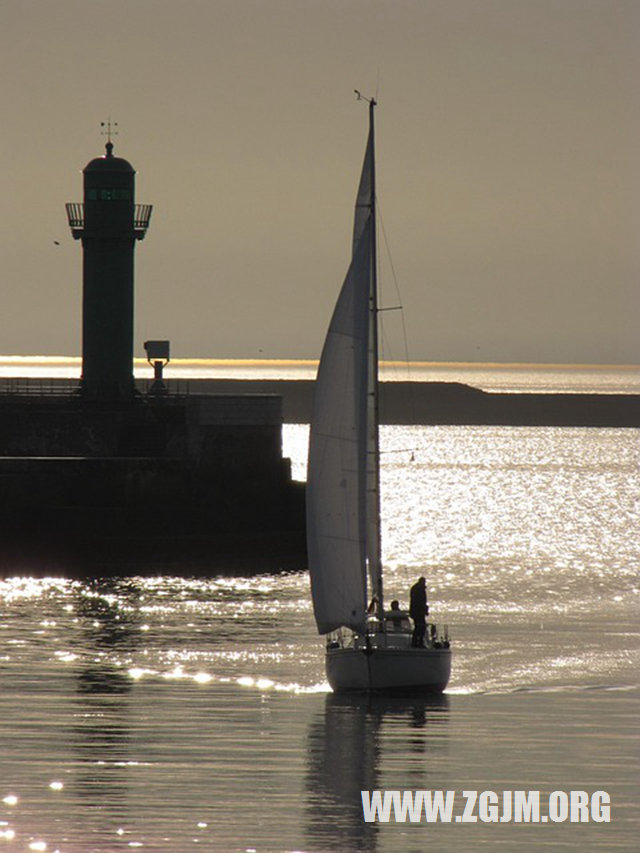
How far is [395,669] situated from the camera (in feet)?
100

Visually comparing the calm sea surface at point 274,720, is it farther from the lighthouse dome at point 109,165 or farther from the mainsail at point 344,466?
the lighthouse dome at point 109,165

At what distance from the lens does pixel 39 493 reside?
177ft

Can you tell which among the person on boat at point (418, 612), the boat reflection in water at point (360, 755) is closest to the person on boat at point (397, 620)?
the person on boat at point (418, 612)

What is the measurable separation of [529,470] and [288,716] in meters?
133

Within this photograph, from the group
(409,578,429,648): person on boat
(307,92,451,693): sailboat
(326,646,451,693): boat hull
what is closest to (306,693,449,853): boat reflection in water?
(326,646,451,693): boat hull

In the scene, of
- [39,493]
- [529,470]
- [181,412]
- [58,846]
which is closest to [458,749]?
[58,846]

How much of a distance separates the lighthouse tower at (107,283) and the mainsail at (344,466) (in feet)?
103

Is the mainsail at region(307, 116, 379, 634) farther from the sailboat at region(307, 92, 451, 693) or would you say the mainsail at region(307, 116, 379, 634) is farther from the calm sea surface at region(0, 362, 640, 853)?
the calm sea surface at region(0, 362, 640, 853)

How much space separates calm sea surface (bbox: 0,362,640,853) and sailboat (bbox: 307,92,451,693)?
55 cm

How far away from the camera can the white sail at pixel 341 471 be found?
31203mm

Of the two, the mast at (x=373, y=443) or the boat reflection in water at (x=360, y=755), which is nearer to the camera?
the boat reflection in water at (x=360, y=755)

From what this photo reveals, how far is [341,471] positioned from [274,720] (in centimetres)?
473

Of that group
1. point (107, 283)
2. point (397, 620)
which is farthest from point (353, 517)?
point (107, 283)

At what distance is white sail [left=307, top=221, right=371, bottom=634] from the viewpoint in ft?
102
